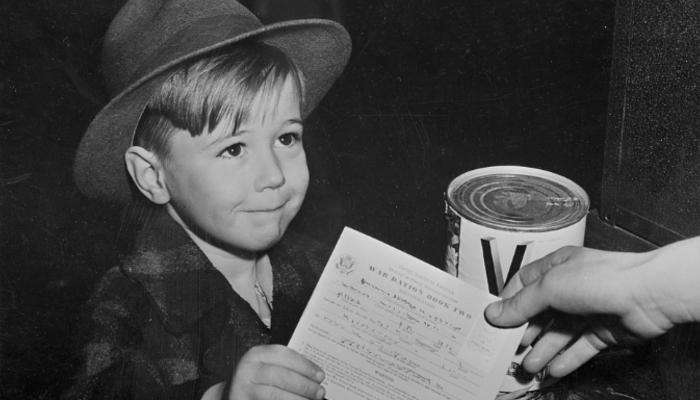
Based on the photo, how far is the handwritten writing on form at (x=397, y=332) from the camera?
43.2 inches

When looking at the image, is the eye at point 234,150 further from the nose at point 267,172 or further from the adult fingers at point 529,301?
the adult fingers at point 529,301

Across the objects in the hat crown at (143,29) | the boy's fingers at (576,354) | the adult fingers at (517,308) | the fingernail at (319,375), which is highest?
the hat crown at (143,29)

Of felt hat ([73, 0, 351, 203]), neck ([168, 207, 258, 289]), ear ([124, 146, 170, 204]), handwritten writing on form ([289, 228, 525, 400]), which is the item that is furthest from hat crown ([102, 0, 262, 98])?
handwritten writing on form ([289, 228, 525, 400])

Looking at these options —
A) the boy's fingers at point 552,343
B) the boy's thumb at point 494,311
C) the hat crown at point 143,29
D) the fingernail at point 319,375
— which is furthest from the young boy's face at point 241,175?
the boy's fingers at point 552,343

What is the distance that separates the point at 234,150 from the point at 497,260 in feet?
1.49

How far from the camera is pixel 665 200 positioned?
1347 mm

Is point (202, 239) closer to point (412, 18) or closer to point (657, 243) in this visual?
point (412, 18)

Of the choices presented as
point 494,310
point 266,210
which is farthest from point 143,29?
point 494,310

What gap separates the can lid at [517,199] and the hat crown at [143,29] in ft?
1.55

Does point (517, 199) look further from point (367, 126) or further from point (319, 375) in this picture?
point (319, 375)

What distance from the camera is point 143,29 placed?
3.25 ft

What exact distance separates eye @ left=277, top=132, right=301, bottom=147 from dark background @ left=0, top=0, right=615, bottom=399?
3cm

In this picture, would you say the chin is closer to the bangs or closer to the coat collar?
the coat collar

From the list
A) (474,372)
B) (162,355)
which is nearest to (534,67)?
(474,372)
